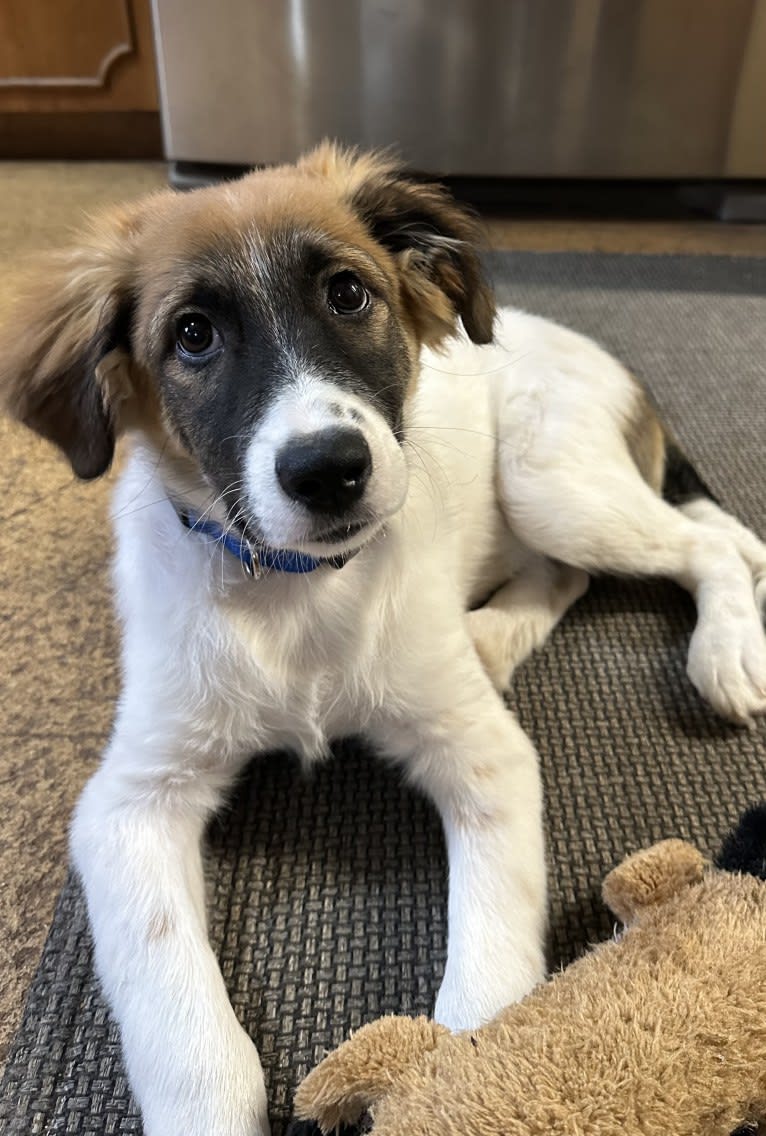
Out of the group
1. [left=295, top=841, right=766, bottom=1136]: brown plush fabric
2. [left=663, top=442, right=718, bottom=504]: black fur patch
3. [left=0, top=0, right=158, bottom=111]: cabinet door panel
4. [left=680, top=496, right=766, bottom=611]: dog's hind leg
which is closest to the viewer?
[left=295, top=841, right=766, bottom=1136]: brown plush fabric

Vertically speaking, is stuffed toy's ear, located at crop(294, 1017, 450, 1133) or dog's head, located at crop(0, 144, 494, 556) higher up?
dog's head, located at crop(0, 144, 494, 556)

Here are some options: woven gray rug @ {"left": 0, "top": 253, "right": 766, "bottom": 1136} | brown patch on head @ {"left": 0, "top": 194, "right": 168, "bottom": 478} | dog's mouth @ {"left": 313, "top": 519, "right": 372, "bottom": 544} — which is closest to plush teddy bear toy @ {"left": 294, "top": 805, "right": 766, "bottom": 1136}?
woven gray rug @ {"left": 0, "top": 253, "right": 766, "bottom": 1136}

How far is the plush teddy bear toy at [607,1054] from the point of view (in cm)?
81

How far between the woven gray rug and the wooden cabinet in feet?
13.7

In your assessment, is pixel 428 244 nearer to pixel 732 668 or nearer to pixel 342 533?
pixel 342 533

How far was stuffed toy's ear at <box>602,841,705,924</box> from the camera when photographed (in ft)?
3.67

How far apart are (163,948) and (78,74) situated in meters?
4.88

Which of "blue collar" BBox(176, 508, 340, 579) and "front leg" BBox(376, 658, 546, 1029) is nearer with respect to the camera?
"front leg" BBox(376, 658, 546, 1029)

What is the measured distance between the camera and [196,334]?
1.26 metres

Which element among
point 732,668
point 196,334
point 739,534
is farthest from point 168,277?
point 739,534

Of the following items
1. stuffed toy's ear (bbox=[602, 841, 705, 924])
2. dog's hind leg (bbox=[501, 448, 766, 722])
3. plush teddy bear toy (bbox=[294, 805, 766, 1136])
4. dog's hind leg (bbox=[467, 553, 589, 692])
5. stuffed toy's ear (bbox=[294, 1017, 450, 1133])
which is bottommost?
dog's hind leg (bbox=[467, 553, 589, 692])

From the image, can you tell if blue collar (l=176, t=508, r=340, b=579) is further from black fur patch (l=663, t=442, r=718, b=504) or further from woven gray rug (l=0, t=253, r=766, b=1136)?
black fur patch (l=663, t=442, r=718, b=504)

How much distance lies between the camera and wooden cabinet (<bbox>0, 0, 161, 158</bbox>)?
464 centimetres

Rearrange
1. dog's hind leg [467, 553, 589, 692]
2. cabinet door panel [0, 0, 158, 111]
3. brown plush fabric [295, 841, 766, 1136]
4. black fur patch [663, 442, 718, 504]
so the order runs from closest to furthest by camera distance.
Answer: brown plush fabric [295, 841, 766, 1136]
dog's hind leg [467, 553, 589, 692]
black fur patch [663, 442, 718, 504]
cabinet door panel [0, 0, 158, 111]
